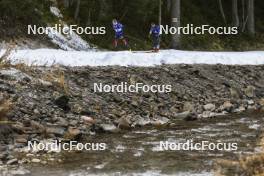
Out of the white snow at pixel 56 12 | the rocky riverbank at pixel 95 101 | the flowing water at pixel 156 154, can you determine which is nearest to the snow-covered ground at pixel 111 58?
the rocky riverbank at pixel 95 101

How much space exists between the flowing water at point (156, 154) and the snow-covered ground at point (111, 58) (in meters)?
5.38

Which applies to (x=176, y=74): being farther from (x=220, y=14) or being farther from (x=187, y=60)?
(x=220, y=14)

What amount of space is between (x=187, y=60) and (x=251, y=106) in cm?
445

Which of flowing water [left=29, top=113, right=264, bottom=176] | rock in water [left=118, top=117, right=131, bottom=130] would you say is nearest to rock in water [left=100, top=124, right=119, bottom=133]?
rock in water [left=118, top=117, right=131, bottom=130]

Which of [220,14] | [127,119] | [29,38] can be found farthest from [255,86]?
[220,14]

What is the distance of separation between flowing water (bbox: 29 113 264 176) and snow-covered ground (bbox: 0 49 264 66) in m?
5.38

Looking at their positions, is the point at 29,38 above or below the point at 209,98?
above

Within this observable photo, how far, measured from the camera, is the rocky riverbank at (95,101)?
1489cm

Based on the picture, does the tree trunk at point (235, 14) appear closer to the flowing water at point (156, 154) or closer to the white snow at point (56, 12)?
the white snow at point (56, 12)

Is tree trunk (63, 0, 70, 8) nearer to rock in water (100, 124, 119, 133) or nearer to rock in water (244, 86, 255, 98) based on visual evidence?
rock in water (244, 86, 255, 98)

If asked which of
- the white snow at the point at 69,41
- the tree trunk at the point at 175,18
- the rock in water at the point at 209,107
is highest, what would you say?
the tree trunk at the point at 175,18

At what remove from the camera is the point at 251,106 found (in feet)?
73.5

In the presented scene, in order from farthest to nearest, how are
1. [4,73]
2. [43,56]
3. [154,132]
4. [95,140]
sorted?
1. [43,56]
2. [4,73]
3. [154,132]
4. [95,140]

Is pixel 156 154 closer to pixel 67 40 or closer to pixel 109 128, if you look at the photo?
pixel 109 128
